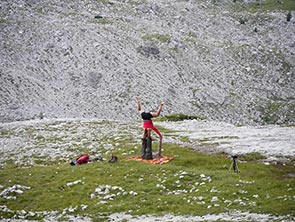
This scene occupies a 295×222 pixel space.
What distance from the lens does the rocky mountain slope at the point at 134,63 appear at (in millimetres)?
80312

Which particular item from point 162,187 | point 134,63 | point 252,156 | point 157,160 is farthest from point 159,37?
point 162,187

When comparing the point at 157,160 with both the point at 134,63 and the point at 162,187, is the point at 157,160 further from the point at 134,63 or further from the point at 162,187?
the point at 134,63

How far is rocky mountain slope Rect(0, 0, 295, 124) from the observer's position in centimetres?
8031

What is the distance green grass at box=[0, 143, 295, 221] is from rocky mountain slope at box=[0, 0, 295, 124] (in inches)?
1770

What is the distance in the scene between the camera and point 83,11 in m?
104

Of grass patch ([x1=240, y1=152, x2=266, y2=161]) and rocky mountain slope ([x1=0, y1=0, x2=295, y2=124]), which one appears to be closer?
grass patch ([x1=240, y1=152, x2=266, y2=161])

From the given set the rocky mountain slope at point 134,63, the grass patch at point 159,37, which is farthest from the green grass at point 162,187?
the grass patch at point 159,37

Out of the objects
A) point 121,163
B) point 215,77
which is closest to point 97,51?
point 215,77

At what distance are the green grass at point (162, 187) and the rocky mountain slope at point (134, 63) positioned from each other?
44964 millimetres

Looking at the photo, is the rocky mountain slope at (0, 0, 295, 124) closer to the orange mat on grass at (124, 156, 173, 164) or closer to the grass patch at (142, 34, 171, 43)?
the grass patch at (142, 34, 171, 43)

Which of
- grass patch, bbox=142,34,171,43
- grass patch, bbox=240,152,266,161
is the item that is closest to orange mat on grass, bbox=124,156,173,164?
grass patch, bbox=240,152,266,161

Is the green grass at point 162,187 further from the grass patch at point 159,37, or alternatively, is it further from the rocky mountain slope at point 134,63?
the grass patch at point 159,37

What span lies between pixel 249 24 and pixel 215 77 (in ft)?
100

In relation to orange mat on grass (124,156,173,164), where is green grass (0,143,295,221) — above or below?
below
